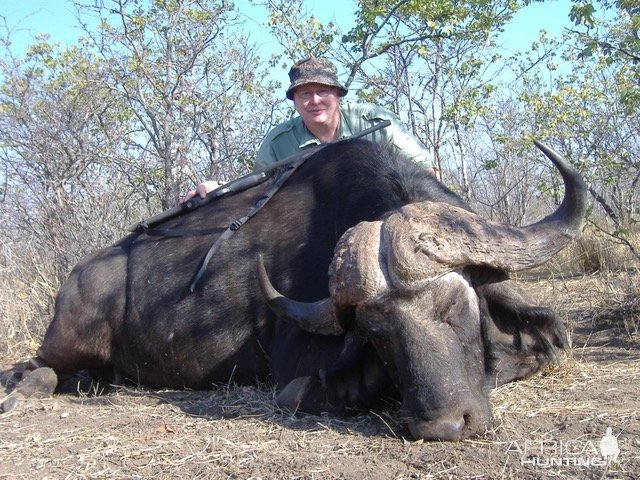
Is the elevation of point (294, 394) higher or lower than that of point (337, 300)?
lower

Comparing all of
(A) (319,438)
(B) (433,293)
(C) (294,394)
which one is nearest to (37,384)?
(C) (294,394)

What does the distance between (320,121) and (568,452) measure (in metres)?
3.65

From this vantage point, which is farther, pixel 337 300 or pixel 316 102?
pixel 316 102

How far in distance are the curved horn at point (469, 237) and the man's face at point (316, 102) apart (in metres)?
2.51

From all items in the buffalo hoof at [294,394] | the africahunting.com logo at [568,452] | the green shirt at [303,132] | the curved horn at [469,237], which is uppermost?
the green shirt at [303,132]

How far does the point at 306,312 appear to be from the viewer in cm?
358

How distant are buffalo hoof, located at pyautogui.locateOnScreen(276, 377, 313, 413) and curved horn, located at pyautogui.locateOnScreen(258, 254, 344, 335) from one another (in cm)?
32

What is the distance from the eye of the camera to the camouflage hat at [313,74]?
5594 millimetres

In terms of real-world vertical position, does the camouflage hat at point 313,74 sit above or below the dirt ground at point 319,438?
above

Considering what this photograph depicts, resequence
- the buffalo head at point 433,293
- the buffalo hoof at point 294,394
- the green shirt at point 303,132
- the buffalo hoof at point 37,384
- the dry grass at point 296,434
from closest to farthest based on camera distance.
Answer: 1. the dry grass at point 296,434
2. the buffalo head at point 433,293
3. the buffalo hoof at point 294,394
4. the buffalo hoof at point 37,384
5. the green shirt at point 303,132

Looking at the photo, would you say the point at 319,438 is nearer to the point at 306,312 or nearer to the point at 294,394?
the point at 294,394

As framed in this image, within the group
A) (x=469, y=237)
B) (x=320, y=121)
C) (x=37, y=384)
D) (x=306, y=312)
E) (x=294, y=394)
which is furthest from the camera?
(x=320, y=121)

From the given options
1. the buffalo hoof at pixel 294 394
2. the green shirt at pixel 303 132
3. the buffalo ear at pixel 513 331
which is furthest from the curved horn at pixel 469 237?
the green shirt at pixel 303 132

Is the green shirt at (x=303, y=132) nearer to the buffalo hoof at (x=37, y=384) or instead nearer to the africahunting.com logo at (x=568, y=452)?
the buffalo hoof at (x=37, y=384)
